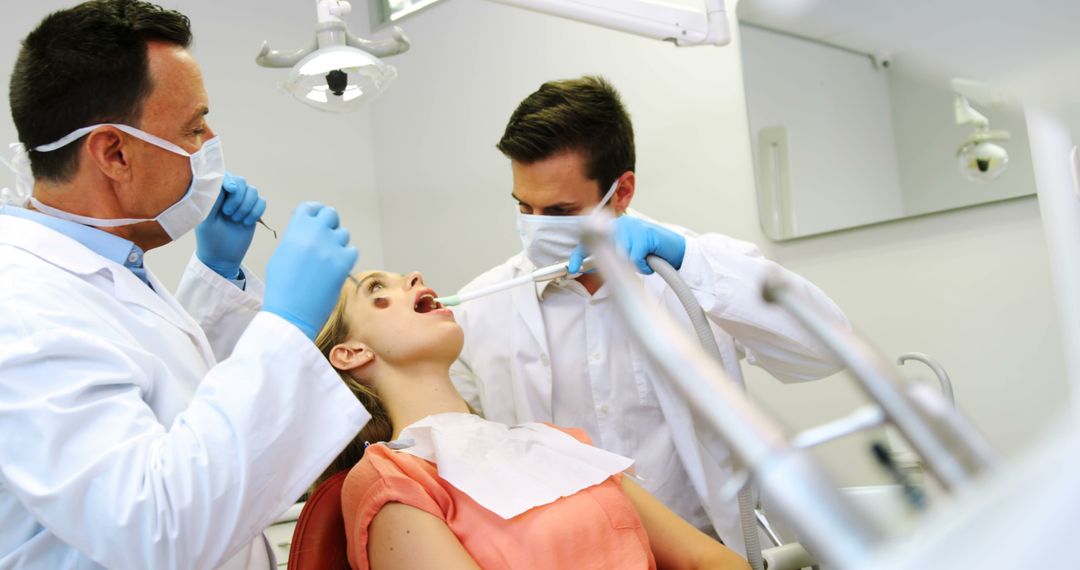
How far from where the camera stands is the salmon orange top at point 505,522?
4.40 ft

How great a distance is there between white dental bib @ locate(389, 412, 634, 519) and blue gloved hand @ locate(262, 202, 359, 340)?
37 centimetres

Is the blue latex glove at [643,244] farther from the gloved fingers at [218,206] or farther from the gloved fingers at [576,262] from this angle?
the gloved fingers at [218,206]

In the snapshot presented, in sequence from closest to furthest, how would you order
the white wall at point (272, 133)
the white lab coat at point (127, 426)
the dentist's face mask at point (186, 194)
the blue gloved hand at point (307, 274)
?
the white lab coat at point (127, 426) → the blue gloved hand at point (307, 274) → the dentist's face mask at point (186, 194) → the white wall at point (272, 133)

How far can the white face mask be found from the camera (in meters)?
1.83

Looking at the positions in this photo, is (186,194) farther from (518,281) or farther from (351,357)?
(518,281)

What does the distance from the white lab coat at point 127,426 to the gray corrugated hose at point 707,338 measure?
598 millimetres

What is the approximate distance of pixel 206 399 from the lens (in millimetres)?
1046

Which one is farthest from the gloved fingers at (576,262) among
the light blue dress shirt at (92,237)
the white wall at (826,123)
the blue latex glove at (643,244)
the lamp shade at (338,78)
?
the white wall at (826,123)

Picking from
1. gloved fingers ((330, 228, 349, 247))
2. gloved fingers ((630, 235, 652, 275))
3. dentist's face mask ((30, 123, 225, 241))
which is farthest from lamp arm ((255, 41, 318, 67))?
gloved fingers ((630, 235, 652, 275))

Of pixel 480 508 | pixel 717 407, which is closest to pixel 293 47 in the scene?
pixel 480 508

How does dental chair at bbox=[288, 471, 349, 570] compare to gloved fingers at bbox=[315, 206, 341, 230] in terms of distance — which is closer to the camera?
gloved fingers at bbox=[315, 206, 341, 230]

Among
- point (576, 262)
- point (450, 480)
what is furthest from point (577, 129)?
point (450, 480)

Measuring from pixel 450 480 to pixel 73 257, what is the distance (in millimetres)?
629

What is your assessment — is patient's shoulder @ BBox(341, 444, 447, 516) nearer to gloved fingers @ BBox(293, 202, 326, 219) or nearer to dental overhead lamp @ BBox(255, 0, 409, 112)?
gloved fingers @ BBox(293, 202, 326, 219)
